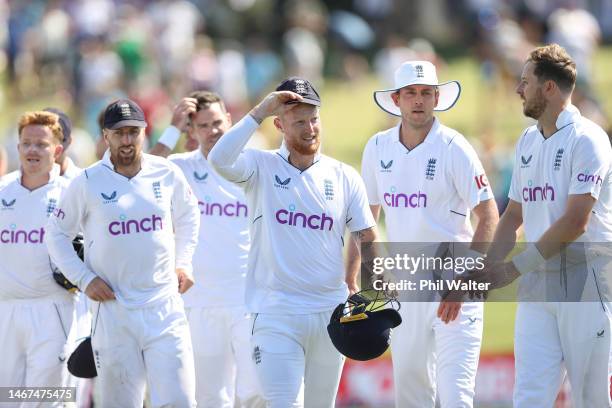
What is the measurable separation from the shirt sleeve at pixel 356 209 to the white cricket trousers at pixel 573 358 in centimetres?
142

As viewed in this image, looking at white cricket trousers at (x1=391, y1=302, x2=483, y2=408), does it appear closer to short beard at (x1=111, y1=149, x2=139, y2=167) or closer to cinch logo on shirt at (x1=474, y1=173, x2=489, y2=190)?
cinch logo on shirt at (x1=474, y1=173, x2=489, y2=190)

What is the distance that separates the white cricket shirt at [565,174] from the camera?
854 cm

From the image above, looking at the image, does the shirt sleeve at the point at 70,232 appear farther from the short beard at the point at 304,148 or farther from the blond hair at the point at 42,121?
the short beard at the point at 304,148

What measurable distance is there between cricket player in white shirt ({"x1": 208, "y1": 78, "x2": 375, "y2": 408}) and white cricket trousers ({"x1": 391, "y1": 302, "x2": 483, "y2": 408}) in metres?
0.77

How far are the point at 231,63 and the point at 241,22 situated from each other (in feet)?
12.8

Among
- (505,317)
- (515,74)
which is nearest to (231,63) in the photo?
(515,74)

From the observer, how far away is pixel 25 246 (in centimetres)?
994

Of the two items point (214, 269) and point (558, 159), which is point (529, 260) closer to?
point (558, 159)

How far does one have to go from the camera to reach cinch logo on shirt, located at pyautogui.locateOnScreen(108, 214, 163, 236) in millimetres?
9031

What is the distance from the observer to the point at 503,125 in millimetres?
25078

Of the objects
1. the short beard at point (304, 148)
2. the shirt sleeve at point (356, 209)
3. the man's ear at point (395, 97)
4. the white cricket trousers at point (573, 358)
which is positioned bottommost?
the white cricket trousers at point (573, 358)

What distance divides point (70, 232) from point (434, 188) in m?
2.69

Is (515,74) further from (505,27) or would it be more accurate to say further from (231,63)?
(231,63)

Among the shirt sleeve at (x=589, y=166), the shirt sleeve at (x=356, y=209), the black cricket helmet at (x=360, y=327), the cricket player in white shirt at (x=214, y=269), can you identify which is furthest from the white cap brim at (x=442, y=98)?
the black cricket helmet at (x=360, y=327)
